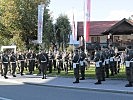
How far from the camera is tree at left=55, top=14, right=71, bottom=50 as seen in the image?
78.1 m

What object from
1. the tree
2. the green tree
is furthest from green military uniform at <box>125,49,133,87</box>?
the tree

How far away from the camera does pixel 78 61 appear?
25.2 meters

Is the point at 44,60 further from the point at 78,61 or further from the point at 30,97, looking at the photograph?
the point at 30,97

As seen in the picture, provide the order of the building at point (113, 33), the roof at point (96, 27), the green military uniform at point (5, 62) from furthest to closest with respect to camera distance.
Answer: the roof at point (96, 27), the building at point (113, 33), the green military uniform at point (5, 62)

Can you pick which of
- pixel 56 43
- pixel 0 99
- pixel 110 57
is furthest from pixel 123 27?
pixel 0 99

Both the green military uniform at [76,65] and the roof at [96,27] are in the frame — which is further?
the roof at [96,27]

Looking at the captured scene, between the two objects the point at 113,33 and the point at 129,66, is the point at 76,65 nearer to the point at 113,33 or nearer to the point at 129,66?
the point at 129,66

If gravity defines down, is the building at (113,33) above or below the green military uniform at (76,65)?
above

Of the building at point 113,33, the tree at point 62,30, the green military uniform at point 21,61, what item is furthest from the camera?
the tree at point 62,30

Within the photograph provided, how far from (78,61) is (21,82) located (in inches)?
163

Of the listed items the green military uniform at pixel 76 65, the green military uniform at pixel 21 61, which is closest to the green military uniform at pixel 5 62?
the green military uniform at pixel 21 61

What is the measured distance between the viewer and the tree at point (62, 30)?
7812cm

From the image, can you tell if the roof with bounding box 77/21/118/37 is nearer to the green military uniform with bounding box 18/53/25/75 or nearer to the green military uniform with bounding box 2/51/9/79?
the green military uniform with bounding box 18/53/25/75

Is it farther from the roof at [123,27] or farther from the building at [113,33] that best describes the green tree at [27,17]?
the roof at [123,27]
